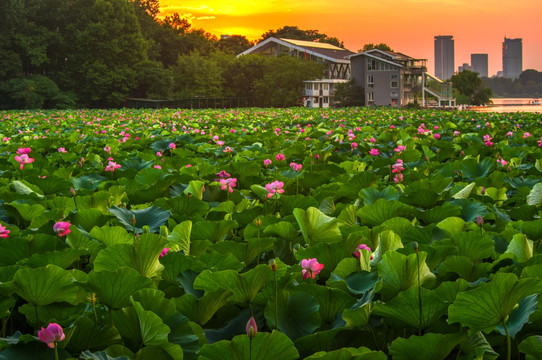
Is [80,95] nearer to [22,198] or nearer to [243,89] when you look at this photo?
[243,89]

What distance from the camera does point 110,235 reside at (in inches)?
64.0

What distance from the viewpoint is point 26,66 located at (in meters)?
53.2

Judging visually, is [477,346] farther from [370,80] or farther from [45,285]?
[370,80]

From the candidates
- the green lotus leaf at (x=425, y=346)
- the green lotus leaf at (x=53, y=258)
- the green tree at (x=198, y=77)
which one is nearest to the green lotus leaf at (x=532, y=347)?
the green lotus leaf at (x=425, y=346)

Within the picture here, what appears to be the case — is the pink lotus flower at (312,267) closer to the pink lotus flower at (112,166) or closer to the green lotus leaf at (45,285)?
the green lotus leaf at (45,285)

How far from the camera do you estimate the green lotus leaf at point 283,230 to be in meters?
1.69

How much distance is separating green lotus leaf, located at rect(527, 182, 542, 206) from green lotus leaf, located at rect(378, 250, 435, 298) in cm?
138

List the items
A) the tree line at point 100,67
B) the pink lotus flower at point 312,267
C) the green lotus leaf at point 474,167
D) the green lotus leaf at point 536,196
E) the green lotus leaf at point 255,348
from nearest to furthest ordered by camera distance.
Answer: the green lotus leaf at point 255,348, the pink lotus flower at point 312,267, the green lotus leaf at point 536,196, the green lotus leaf at point 474,167, the tree line at point 100,67

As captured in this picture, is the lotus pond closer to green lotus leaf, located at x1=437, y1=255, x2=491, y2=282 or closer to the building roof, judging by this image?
green lotus leaf, located at x1=437, y1=255, x2=491, y2=282

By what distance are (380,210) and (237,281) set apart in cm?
93

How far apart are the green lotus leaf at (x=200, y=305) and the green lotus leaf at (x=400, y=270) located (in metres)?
0.33

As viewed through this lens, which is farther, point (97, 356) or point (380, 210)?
point (380, 210)

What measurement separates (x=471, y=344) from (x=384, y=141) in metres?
5.17

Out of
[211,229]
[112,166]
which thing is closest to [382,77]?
[112,166]
